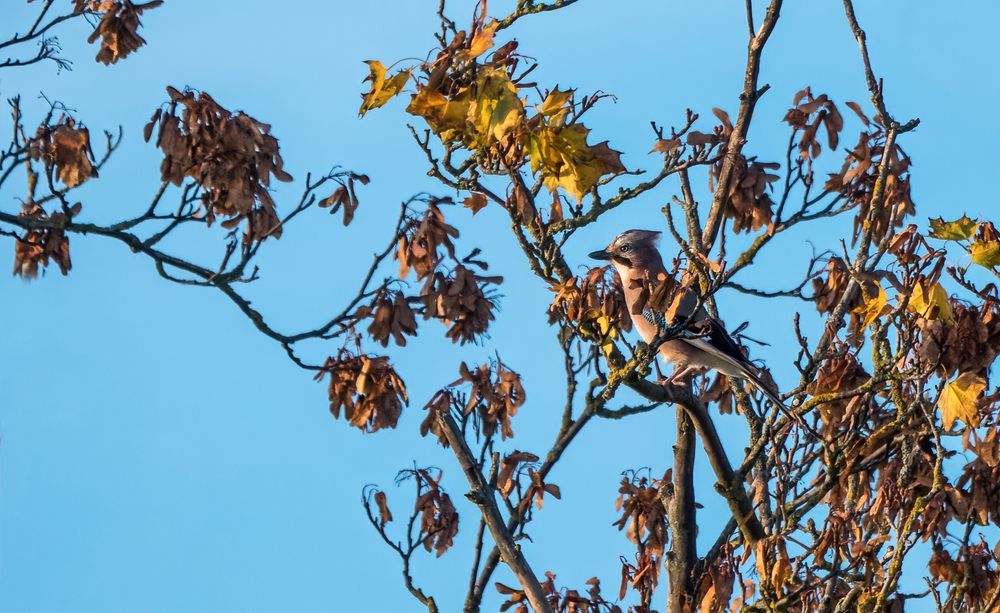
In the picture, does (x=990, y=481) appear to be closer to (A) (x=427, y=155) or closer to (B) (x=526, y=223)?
(B) (x=526, y=223)

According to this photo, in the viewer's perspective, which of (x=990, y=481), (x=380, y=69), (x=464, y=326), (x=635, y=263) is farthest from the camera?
(x=635, y=263)

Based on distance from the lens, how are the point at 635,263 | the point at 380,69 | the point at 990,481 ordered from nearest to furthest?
the point at 380,69 < the point at 990,481 < the point at 635,263

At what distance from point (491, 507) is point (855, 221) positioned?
288cm

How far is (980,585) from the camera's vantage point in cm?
627

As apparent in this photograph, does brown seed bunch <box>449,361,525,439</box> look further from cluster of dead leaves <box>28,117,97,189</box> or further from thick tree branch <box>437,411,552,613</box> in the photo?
cluster of dead leaves <box>28,117,97,189</box>

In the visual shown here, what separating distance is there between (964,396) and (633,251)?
13.1 ft

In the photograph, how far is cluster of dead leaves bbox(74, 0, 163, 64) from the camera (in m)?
9.20

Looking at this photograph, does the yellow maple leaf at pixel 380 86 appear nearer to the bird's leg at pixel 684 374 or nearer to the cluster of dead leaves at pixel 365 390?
the cluster of dead leaves at pixel 365 390

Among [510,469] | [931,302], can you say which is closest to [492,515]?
[510,469]

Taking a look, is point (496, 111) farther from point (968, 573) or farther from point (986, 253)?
point (968, 573)

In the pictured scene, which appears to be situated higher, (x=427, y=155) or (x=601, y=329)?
(x=427, y=155)

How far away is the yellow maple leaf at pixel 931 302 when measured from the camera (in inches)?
212

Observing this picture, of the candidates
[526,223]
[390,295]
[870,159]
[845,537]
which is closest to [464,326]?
[390,295]

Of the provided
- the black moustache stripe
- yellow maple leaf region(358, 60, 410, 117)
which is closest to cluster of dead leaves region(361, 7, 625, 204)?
yellow maple leaf region(358, 60, 410, 117)
